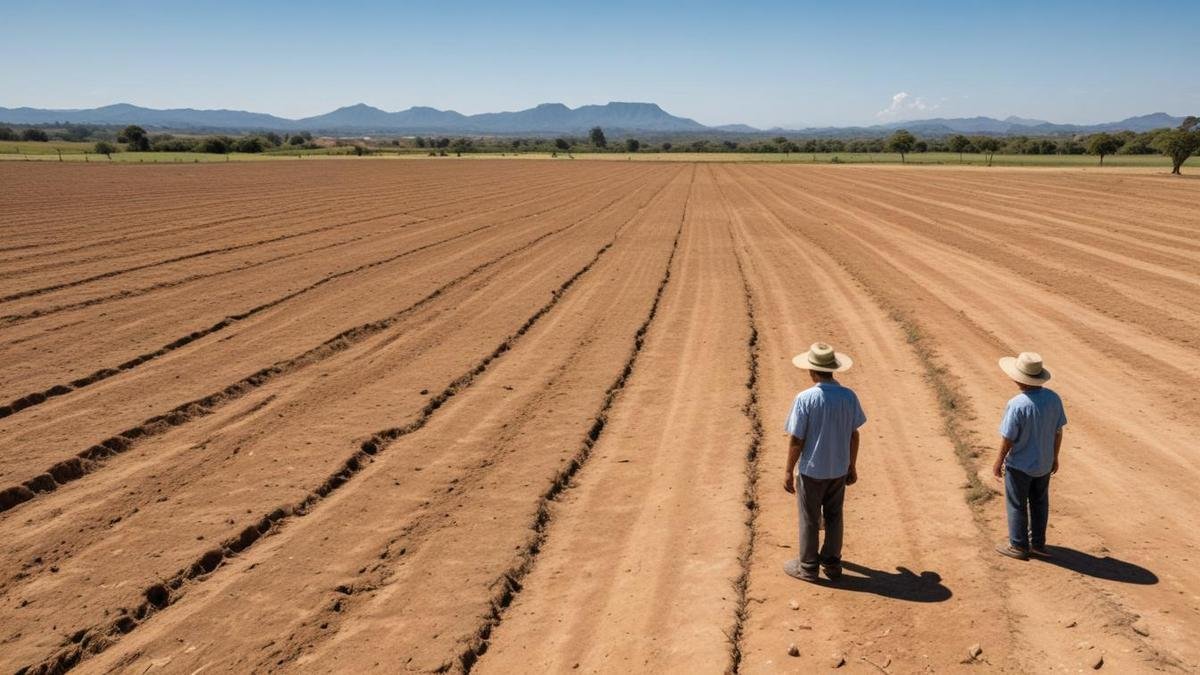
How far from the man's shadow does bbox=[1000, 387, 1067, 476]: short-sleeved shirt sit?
1045mm

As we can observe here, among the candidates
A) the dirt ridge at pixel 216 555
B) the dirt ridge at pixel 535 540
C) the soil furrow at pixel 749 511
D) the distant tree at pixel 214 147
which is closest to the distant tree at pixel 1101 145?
the soil furrow at pixel 749 511

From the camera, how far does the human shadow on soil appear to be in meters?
5.32

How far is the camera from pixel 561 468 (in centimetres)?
711

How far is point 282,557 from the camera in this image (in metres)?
5.60

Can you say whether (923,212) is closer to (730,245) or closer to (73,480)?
(730,245)

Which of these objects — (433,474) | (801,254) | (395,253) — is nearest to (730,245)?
(801,254)

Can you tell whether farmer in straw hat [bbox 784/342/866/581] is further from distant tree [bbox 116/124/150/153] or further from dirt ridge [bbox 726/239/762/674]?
distant tree [bbox 116/124/150/153]

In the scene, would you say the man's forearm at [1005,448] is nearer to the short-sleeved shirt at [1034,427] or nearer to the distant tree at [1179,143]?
the short-sleeved shirt at [1034,427]

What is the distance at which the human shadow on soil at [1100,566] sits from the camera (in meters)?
5.32

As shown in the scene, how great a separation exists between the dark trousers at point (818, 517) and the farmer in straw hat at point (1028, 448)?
4.03 ft

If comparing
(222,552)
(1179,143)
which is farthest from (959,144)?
(222,552)

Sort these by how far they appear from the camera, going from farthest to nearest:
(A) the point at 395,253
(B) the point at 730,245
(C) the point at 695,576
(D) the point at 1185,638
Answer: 1. (B) the point at 730,245
2. (A) the point at 395,253
3. (C) the point at 695,576
4. (D) the point at 1185,638

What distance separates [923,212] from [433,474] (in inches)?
1053

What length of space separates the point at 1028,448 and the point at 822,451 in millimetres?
1538
